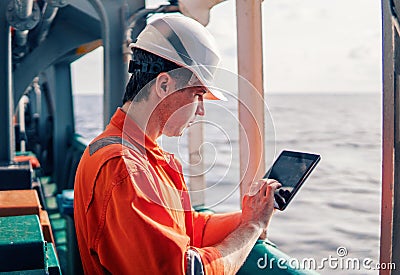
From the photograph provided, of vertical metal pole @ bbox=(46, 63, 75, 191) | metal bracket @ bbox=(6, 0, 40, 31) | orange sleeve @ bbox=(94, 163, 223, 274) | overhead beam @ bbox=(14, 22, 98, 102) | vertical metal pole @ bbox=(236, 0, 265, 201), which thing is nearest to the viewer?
orange sleeve @ bbox=(94, 163, 223, 274)

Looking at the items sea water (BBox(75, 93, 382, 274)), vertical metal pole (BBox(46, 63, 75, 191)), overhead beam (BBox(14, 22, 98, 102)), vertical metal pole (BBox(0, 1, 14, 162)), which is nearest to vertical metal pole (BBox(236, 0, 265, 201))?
sea water (BBox(75, 93, 382, 274))

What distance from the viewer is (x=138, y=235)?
3.99 ft

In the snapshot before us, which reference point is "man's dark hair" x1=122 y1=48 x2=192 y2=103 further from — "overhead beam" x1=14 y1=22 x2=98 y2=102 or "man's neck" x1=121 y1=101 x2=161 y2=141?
"overhead beam" x1=14 y1=22 x2=98 y2=102

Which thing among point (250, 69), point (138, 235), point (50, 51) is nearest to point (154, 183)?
point (138, 235)

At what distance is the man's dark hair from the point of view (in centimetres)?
137

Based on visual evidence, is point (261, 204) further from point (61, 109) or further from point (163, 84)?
point (61, 109)

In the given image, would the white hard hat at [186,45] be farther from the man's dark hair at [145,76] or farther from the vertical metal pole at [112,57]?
the vertical metal pole at [112,57]

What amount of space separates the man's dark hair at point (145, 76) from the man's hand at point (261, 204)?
1.13 ft

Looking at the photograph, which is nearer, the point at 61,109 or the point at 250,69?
the point at 250,69

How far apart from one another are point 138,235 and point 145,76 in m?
0.38

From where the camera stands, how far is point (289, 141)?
17.6 m

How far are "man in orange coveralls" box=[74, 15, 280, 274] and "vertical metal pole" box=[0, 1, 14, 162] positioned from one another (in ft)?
5.66

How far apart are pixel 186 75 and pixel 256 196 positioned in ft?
1.18

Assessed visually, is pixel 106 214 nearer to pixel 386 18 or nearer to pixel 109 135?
pixel 109 135
